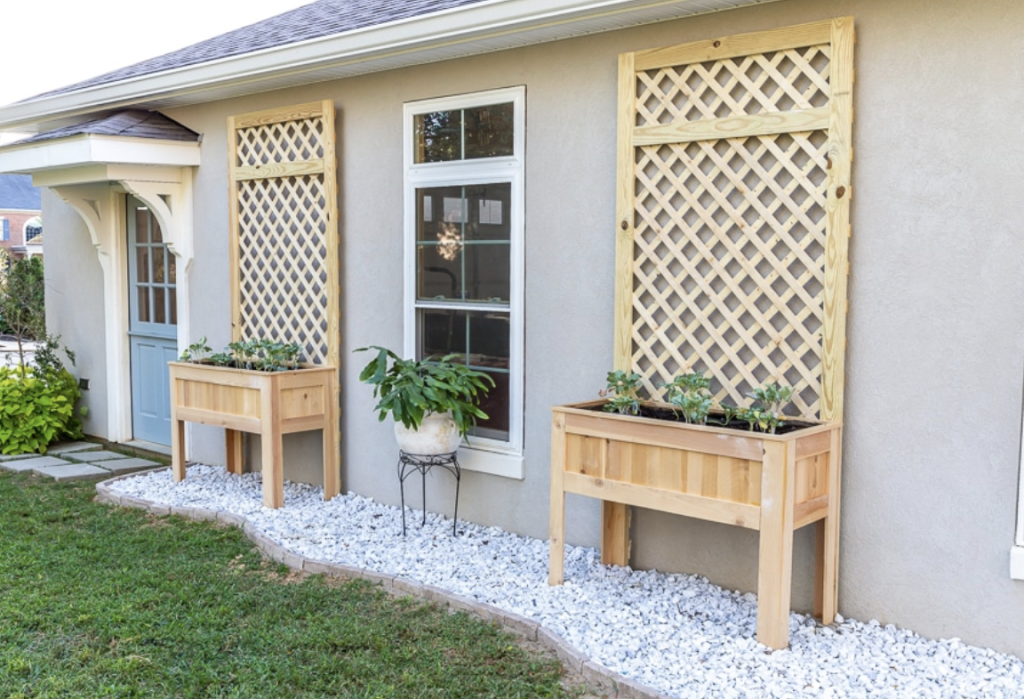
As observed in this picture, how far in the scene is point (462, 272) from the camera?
4.89 meters

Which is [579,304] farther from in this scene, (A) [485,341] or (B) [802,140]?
(B) [802,140]

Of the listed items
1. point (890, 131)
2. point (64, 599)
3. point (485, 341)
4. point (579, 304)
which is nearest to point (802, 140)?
point (890, 131)

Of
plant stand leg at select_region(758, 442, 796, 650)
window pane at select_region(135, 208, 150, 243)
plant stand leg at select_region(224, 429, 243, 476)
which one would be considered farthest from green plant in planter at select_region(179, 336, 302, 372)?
plant stand leg at select_region(758, 442, 796, 650)

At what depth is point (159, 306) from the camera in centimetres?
689

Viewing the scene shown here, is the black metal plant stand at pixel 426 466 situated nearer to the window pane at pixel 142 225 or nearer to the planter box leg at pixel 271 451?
the planter box leg at pixel 271 451

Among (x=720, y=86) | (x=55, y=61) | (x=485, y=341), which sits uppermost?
(x=55, y=61)

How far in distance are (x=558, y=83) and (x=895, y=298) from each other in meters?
1.87

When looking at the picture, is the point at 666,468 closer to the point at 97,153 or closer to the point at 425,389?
the point at 425,389

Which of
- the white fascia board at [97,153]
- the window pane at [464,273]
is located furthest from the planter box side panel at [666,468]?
the white fascia board at [97,153]

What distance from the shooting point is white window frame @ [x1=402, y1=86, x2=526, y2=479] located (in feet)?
15.0

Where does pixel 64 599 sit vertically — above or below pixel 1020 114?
below

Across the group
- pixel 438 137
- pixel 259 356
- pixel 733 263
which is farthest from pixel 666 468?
pixel 259 356

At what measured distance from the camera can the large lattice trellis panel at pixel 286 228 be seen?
5426 mm

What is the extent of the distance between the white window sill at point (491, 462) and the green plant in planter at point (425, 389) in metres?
0.17
